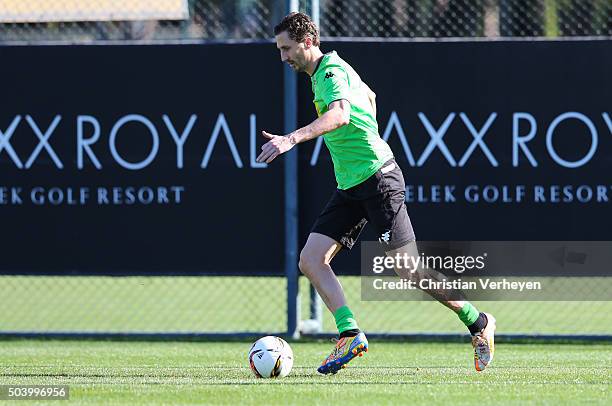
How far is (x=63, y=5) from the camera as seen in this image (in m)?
11.0

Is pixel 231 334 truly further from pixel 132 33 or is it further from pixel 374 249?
pixel 132 33

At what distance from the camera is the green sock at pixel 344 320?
24.1 ft

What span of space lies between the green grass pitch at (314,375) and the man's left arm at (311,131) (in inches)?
49.8

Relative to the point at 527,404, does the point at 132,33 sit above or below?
above

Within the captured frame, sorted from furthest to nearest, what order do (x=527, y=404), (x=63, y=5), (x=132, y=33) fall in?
1. (x=132, y=33)
2. (x=63, y=5)
3. (x=527, y=404)

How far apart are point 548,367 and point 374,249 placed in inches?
97.1

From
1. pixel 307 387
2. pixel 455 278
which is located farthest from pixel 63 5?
pixel 307 387

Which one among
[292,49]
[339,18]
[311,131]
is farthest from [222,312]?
[311,131]

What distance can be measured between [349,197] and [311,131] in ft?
2.81

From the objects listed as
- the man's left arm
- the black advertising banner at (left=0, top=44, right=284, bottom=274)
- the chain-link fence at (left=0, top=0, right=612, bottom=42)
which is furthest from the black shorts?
the chain-link fence at (left=0, top=0, right=612, bottom=42)

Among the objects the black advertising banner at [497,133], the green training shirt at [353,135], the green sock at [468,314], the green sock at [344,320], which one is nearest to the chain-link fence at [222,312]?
the black advertising banner at [497,133]

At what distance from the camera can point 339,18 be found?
1670cm
